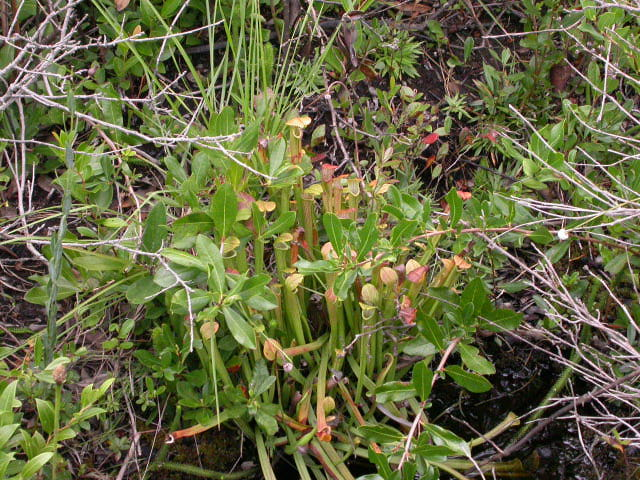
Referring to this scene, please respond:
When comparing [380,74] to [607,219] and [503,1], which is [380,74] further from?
[607,219]

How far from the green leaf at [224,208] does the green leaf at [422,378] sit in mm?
539

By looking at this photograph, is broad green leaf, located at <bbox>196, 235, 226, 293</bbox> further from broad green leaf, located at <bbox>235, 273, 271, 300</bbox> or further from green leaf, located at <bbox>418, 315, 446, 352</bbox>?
green leaf, located at <bbox>418, 315, 446, 352</bbox>

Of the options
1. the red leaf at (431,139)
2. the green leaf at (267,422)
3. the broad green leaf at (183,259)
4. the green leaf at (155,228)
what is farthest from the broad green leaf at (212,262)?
the red leaf at (431,139)

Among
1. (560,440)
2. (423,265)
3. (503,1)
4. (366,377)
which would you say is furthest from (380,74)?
(560,440)

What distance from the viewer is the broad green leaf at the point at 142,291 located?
1.56m

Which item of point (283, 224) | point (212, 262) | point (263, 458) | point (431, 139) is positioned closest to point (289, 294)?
point (283, 224)

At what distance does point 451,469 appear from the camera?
1725mm

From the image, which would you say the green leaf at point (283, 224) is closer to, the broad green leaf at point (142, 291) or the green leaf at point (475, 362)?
the broad green leaf at point (142, 291)

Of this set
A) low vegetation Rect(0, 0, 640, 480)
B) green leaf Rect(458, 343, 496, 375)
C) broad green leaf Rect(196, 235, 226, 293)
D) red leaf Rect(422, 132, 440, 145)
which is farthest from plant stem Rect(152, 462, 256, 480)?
red leaf Rect(422, 132, 440, 145)

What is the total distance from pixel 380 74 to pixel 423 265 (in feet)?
3.81

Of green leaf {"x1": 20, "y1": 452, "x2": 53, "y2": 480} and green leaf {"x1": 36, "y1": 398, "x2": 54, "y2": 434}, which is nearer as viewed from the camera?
green leaf {"x1": 20, "y1": 452, "x2": 53, "y2": 480}

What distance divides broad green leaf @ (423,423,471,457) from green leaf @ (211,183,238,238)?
25.6 inches

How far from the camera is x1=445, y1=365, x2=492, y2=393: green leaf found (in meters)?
1.56

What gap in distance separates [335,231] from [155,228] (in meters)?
0.43
